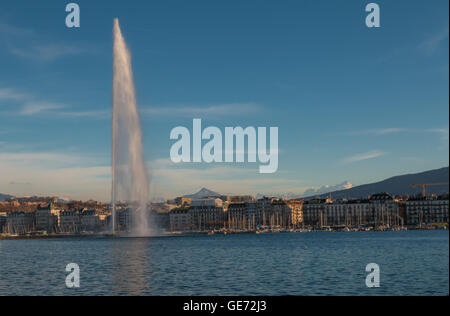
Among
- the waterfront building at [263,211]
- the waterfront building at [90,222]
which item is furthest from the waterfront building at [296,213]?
the waterfront building at [90,222]

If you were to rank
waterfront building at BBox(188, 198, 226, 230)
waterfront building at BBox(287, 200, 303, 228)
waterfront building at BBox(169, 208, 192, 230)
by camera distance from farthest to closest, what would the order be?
waterfront building at BBox(169, 208, 192, 230), waterfront building at BBox(188, 198, 226, 230), waterfront building at BBox(287, 200, 303, 228)

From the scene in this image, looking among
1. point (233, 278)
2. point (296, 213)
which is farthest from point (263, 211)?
point (233, 278)

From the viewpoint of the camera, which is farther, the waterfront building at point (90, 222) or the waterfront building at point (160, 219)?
the waterfront building at point (160, 219)

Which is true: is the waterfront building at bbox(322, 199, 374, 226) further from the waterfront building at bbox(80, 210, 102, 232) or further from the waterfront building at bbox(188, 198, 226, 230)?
the waterfront building at bbox(80, 210, 102, 232)

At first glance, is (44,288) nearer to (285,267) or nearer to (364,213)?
(285,267)

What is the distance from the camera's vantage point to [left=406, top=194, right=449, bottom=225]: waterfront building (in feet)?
554

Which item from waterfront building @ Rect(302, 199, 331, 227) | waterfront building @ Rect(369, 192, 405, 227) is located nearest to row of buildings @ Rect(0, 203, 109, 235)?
waterfront building @ Rect(302, 199, 331, 227)

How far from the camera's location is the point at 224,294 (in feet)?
87.5

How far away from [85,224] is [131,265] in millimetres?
153980

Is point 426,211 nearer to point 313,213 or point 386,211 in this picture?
point 386,211

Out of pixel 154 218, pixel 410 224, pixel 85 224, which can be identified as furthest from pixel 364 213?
pixel 85 224

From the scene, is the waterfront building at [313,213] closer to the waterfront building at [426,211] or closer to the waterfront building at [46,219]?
Result: the waterfront building at [426,211]

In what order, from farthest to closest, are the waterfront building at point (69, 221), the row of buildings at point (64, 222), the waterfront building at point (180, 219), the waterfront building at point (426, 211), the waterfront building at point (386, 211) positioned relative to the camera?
the waterfront building at point (69, 221) < the row of buildings at point (64, 222) < the waterfront building at point (180, 219) < the waterfront building at point (386, 211) < the waterfront building at point (426, 211)

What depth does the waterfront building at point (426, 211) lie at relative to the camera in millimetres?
168875
